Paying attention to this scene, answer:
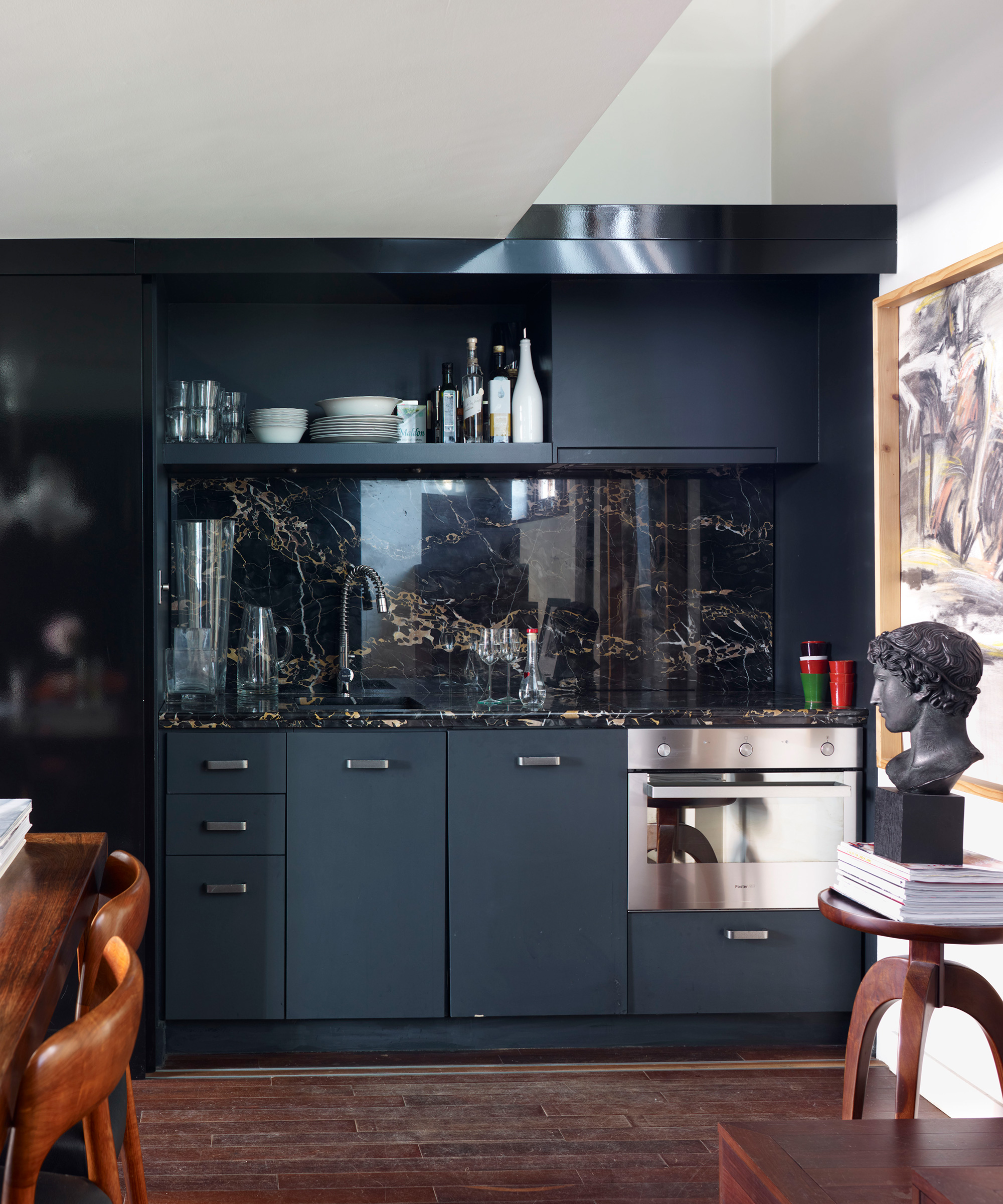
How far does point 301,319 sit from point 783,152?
186cm

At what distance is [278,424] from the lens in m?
3.03

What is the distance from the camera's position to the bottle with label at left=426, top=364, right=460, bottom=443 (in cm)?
309

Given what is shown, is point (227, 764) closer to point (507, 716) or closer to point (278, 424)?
point (507, 716)

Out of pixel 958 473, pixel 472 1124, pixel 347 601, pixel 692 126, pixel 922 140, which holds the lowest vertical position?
pixel 472 1124

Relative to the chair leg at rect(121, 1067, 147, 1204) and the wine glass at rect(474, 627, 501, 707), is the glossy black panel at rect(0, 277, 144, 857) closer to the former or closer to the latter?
the wine glass at rect(474, 627, 501, 707)

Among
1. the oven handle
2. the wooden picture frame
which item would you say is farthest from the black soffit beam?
the oven handle

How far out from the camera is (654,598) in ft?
11.1

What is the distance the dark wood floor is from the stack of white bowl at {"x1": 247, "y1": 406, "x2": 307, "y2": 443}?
6.13 feet

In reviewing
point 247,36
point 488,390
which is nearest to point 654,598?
point 488,390

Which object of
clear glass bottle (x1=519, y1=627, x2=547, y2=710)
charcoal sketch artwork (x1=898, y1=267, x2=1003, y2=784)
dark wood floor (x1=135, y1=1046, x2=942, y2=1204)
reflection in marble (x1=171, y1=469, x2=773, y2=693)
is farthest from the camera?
reflection in marble (x1=171, y1=469, x2=773, y2=693)

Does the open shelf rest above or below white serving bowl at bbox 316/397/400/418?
below

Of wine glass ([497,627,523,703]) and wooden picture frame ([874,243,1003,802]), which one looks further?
wine glass ([497,627,523,703])

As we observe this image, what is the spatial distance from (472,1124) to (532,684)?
1.21 metres

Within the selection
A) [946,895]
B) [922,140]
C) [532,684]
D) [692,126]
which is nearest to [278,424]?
[532,684]
